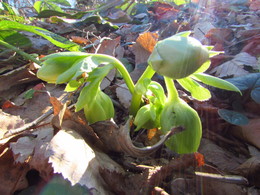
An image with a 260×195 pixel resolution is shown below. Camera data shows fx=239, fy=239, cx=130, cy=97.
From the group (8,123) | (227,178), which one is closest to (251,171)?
(227,178)

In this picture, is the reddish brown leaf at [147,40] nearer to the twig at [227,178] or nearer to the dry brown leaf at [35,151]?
the dry brown leaf at [35,151]

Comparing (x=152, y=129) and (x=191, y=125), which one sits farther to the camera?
(x=152, y=129)

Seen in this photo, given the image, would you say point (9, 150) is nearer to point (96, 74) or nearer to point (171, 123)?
point (96, 74)

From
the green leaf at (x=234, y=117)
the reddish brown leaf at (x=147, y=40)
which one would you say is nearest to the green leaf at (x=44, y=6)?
the reddish brown leaf at (x=147, y=40)

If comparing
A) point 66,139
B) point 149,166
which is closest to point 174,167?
point 149,166

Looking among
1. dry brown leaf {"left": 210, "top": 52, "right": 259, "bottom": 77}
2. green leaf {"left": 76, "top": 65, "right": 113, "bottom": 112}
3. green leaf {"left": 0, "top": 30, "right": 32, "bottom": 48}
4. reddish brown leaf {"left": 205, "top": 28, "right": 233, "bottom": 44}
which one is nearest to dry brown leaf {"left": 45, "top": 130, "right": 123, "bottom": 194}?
green leaf {"left": 76, "top": 65, "right": 113, "bottom": 112}

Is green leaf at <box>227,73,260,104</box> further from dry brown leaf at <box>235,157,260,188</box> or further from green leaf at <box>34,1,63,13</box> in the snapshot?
green leaf at <box>34,1,63,13</box>
